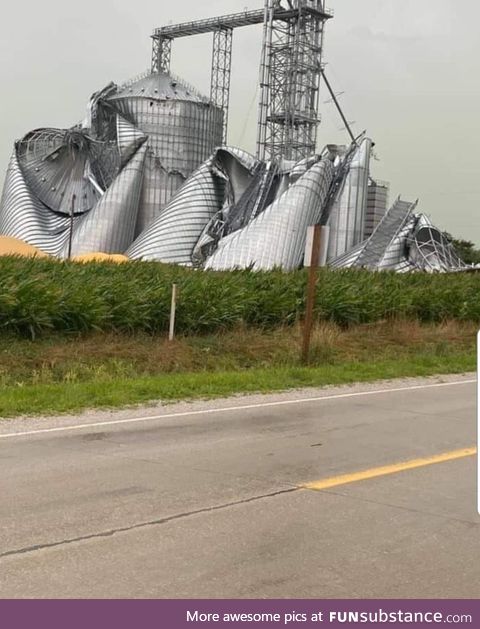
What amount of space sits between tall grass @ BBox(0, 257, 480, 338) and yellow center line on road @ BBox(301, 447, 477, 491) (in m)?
10.7

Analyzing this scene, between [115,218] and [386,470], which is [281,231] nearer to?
[115,218]

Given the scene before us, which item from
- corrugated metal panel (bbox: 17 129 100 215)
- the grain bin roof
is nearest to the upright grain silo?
the grain bin roof

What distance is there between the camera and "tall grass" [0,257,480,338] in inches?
688

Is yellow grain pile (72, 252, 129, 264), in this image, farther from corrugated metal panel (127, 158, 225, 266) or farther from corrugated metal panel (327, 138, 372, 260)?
corrugated metal panel (327, 138, 372, 260)

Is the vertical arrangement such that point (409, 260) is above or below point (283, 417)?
above

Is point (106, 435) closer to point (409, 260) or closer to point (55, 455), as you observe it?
point (55, 455)

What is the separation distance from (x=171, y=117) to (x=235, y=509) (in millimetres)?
85465

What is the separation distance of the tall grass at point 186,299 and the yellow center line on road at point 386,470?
10724mm

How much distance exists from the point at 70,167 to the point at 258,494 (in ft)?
268

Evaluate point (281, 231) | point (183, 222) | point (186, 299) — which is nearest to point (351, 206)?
point (281, 231)

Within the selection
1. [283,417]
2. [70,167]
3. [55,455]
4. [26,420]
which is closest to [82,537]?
[55,455]

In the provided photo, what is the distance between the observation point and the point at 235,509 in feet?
20.5

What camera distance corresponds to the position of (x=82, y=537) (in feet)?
17.9

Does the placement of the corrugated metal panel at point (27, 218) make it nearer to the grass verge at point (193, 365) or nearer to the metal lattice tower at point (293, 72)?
the metal lattice tower at point (293, 72)
